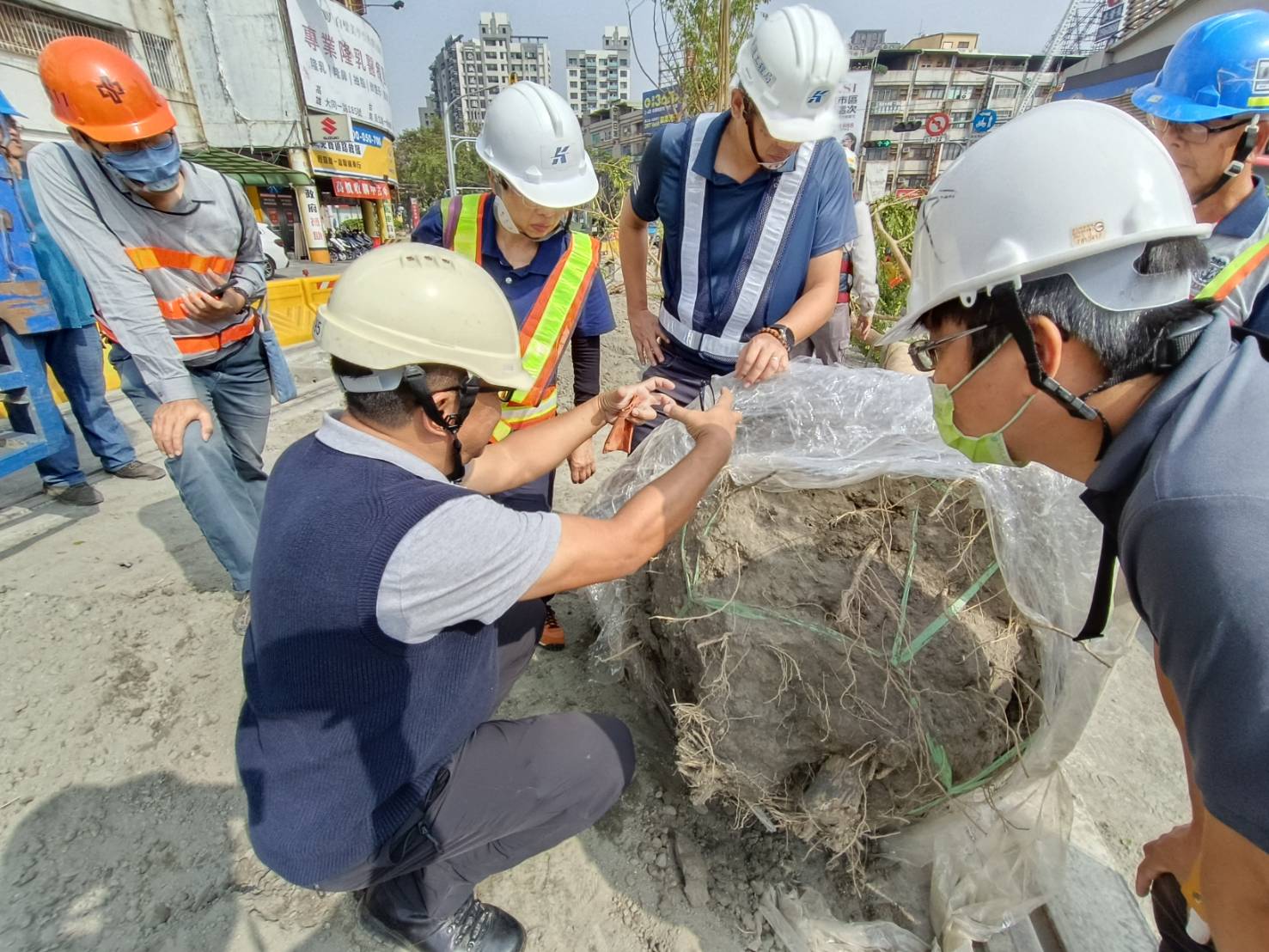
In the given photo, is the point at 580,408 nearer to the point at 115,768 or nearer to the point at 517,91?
the point at 517,91

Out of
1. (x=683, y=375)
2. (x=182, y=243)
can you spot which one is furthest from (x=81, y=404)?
(x=683, y=375)

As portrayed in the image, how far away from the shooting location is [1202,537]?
0.73 m

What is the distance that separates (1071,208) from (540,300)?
1696 millimetres

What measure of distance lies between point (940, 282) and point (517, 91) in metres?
1.74

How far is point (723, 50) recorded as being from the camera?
6.20m

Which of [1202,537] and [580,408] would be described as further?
[580,408]

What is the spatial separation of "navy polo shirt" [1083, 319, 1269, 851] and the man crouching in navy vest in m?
0.91

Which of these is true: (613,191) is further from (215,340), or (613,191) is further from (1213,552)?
(1213,552)

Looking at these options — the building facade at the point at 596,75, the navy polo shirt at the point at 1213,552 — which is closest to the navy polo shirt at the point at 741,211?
the navy polo shirt at the point at 1213,552

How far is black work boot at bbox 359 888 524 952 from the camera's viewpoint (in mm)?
1598

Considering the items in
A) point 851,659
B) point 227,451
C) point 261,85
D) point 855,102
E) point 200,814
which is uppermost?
point 855,102

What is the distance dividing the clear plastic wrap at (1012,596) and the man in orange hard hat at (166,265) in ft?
6.72

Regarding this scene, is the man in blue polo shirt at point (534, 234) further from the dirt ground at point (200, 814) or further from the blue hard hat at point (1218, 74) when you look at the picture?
the blue hard hat at point (1218, 74)

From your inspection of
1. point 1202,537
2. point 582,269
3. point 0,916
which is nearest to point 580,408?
point 582,269
